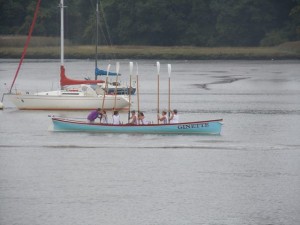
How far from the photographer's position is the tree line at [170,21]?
14162 cm

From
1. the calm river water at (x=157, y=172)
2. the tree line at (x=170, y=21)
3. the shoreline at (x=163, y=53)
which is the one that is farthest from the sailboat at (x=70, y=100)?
the tree line at (x=170, y=21)

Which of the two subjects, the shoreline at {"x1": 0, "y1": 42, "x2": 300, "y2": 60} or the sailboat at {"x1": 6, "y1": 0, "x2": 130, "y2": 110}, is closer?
the sailboat at {"x1": 6, "y1": 0, "x2": 130, "y2": 110}

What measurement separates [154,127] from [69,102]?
1438cm

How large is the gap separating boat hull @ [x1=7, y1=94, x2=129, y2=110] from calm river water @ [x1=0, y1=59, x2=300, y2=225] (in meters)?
0.74

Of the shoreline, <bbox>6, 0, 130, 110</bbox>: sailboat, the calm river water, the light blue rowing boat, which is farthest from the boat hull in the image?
the shoreline

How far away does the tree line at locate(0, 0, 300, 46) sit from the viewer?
465 feet

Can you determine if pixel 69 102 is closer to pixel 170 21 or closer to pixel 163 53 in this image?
pixel 163 53

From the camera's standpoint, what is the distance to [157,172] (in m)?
46.2

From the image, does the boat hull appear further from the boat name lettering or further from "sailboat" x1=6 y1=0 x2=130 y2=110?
the boat name lettering

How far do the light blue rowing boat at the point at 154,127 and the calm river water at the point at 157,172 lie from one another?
0.40 meters

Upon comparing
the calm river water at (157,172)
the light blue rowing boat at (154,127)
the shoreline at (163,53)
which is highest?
the shoreline at (163,53)

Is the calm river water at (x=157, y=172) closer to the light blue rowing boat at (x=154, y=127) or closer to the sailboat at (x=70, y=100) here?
the light blue rowing boat at (x=154, y=127)

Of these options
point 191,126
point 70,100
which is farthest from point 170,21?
point 191,126

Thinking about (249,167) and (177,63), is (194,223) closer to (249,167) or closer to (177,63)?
(249,167)
